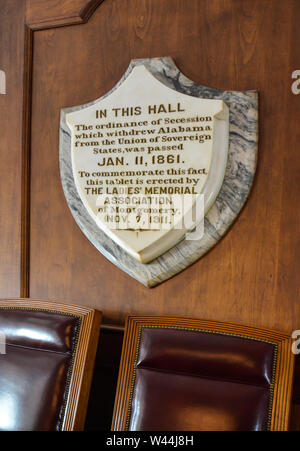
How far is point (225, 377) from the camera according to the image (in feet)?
4.87

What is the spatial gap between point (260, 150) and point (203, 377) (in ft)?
2.86

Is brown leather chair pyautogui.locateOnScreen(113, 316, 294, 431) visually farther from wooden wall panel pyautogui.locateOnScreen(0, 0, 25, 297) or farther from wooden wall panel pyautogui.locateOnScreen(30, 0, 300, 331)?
wooden wall panel pyautogui.locateOnScreen(0, 0, 25, 297)

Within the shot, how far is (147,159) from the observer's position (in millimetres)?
1798

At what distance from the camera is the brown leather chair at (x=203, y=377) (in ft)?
4.66

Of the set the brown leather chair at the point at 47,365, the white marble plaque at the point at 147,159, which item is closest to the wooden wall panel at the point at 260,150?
the white marble plaque at the point at 147,159

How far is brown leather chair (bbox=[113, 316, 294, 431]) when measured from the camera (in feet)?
4.66

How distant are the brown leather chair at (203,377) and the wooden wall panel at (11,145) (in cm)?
77

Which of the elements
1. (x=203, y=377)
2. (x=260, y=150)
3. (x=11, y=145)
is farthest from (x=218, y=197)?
(x=11, y=145)

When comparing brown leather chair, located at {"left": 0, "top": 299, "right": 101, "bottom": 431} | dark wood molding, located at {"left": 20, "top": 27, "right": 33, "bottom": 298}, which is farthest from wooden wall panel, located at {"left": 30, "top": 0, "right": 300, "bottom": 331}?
brown leather chair, located at {"left": 0, "top": 299, "right": 101, "bottom": 431}

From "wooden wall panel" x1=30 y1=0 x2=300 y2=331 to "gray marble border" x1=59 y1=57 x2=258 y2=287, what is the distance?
4cm

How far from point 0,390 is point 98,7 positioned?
166 cm

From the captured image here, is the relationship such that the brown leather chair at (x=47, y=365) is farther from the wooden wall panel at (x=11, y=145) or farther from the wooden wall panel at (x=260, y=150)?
the wooden wall panel at (x=11, y=145)
